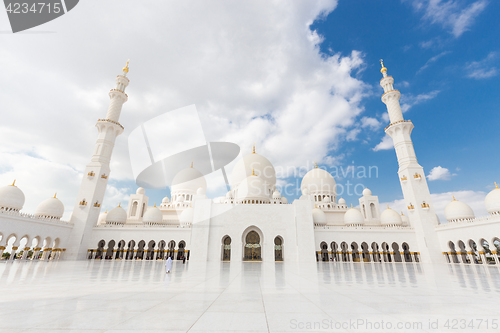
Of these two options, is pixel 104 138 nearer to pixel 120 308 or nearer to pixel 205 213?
pixel 205 213

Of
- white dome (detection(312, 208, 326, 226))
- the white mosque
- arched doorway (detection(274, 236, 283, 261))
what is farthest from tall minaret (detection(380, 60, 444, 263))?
arched doorway (detection(274, 236, 283, 261))

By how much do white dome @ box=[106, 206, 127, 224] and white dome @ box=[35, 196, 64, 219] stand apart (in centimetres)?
492

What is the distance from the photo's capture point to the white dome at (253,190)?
96.5 ft

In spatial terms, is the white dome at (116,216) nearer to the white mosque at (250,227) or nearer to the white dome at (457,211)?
the white mosque at (250,227)

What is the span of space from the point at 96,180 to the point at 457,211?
40.2 meters

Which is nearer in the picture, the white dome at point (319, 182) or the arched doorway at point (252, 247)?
the arched doorway at point (252, 247)

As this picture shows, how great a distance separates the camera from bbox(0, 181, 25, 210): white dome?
71.6ft

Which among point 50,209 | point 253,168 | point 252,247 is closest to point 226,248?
point 252,247

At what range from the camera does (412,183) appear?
26.7 metres

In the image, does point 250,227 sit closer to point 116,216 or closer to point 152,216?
point 152,216

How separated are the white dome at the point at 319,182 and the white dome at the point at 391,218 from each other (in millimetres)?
9232

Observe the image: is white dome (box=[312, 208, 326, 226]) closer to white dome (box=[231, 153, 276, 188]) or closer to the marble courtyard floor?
white dome (box=[231, 153, 276, 188])

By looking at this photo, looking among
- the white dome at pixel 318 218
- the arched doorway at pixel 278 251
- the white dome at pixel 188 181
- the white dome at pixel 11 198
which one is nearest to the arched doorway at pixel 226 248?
the arched doorway at pixel 278 251

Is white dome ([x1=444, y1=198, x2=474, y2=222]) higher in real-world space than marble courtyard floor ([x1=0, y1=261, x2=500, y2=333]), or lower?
higher
